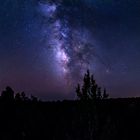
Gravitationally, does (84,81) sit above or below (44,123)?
above

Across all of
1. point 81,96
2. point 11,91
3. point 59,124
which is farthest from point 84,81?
point 11,91

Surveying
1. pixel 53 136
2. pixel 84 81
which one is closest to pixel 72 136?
pixel 84 81

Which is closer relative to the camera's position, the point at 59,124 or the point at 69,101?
the point at 59,124

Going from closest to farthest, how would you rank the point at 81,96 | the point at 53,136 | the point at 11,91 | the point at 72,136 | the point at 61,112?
1. the point at 81,96
2. the point at 72,136
3. the point at 53,136
4. the point at 61,112
5. the point at 11,91

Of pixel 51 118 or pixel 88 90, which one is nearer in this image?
pixel 88 90

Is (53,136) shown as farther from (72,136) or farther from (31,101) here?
(72,136)

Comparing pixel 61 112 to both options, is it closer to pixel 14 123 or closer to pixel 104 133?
pixel 14 123

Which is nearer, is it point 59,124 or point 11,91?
point 59,124

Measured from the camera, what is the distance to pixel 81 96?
18516mm

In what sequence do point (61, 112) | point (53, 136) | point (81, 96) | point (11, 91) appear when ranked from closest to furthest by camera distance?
point (81, 96) → point (53, 136) → point (61, 112) → point (11, 91)

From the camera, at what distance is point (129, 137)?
91.1 ft

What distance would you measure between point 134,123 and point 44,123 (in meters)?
6.36

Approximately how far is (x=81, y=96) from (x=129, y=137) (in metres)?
10.5

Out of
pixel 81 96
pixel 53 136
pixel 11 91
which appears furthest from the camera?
pixel 11 91
